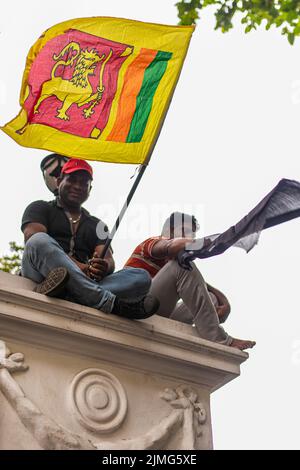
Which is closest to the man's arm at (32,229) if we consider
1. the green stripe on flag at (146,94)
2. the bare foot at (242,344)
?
the green stripe on flag at (146,94)

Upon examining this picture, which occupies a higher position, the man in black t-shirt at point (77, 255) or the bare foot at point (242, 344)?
the man in black t-shirt at point (77, 255)

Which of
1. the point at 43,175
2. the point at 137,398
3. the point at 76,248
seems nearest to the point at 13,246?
the point at 43,175

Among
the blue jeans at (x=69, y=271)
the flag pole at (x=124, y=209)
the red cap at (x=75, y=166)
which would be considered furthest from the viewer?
the red cap at (x=75, y=166)

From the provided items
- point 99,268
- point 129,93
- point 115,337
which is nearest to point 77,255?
point 99,268

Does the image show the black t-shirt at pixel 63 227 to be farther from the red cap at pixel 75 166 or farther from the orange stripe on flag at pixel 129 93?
the orange stripe on flag at pixel 129 93

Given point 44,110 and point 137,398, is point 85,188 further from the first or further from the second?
point 137,398

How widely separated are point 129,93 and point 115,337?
2237 millimetres

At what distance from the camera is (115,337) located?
6.04 metres

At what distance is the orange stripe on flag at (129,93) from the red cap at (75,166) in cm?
39

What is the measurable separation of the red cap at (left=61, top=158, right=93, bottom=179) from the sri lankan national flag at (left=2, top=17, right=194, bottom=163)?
323 millimetres

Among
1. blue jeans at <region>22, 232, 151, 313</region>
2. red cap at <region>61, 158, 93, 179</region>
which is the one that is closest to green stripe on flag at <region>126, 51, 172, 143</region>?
red cap at <region>61, 158, 93, 179</region>

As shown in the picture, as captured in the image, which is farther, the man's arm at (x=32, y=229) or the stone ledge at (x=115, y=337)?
the man's arm at (x=32, y=229)

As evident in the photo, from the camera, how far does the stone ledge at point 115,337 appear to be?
19.0ft

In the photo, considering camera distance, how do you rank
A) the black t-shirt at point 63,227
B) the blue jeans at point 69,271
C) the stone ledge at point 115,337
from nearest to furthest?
the stone ledge at point 115,337
the blue jeans at point 69,271
the black t-shirt at point 63,227
